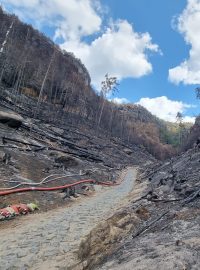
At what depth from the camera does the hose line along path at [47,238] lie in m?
8.34

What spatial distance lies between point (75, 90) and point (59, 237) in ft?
244

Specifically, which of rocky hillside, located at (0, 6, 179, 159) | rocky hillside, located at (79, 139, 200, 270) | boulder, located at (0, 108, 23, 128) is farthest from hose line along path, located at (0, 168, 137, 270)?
rocky hillside, located at (0, 6, 179, 159)

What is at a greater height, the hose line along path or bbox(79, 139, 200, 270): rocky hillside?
bbox(79, 139, 200, 270): rocky hillside

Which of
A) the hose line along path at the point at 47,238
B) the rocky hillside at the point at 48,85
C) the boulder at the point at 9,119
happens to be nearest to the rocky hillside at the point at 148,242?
the hose line along path at the point at 47,238

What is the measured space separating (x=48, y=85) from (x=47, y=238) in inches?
2572

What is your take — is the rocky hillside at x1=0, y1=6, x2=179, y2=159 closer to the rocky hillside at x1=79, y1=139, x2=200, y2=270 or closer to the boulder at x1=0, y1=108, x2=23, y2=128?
the boulder at x1=0, y1=108, x2=23, y2=128

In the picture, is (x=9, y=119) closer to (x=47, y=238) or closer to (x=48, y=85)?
(x=47, y=238)

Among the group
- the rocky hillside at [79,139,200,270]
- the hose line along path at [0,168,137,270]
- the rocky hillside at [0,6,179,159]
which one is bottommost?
the hose line along path at [0,168,137,270]

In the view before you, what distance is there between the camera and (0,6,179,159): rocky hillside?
55588mm

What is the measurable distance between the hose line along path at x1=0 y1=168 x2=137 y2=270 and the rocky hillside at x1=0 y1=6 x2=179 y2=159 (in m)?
32.4

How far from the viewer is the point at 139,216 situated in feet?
32.8

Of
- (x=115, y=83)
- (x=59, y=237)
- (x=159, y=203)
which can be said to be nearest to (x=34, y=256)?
(x=59, y=237)

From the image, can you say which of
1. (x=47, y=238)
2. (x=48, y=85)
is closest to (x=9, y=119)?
(x=47, y=238)

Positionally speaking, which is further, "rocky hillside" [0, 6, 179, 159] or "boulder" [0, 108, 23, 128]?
"rocky hillside" [0, 6, 179, 159]
